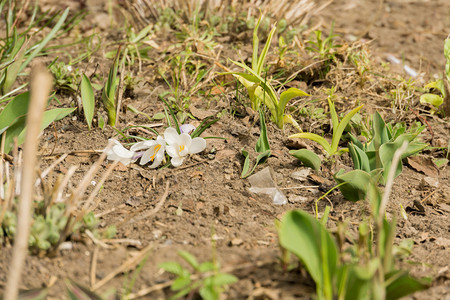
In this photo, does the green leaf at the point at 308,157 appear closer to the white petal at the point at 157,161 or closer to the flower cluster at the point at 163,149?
the flower cluster at the point at 163,149

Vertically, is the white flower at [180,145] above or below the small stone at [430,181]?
above

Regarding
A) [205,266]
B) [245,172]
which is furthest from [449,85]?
[205,266]

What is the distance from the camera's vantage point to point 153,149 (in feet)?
6.93

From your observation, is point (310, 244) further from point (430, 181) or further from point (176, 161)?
point (430, 181)

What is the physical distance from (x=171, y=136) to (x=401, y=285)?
3.61 ft

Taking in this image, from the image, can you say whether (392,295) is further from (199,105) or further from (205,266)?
(199,105)

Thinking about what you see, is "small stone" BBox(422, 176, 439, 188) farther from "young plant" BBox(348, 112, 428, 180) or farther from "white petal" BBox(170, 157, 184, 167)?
"white petal" BBox(170, 157, 184, 167)

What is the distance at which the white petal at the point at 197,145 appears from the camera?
2084 mm

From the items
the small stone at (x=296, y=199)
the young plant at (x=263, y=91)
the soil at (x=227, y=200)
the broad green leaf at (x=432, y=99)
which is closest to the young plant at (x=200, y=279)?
the soil at (x=227, y=200)

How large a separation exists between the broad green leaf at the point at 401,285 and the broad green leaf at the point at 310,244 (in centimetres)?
16

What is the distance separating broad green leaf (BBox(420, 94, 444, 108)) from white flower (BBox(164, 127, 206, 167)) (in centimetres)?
129

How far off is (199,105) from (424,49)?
187cm

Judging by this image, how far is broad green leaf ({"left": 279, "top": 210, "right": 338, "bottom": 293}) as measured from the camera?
49.7 inches

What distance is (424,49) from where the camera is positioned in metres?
3.50
